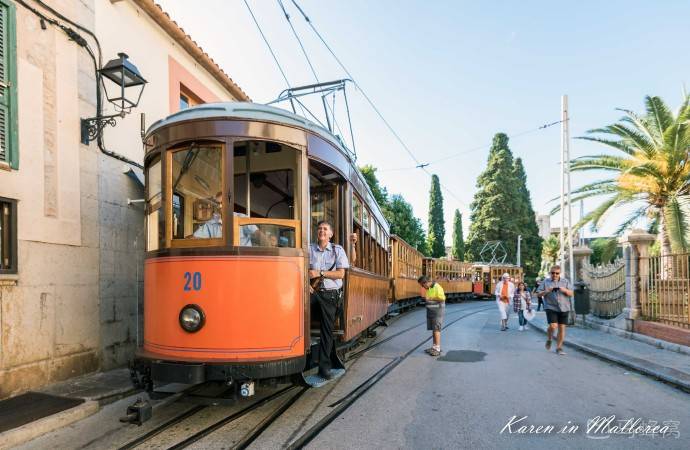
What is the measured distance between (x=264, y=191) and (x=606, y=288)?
11.4 m

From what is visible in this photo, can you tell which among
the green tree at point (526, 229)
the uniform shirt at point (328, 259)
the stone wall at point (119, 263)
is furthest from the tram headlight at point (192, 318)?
the green tree at point (526, 229)

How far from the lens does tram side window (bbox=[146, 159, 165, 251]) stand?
4734 mm

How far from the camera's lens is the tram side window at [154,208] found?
4.73 metres

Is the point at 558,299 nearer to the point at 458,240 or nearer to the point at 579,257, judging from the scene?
the point at 579,257

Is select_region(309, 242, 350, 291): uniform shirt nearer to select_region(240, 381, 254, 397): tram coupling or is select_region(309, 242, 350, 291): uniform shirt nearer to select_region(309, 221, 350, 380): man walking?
select_region(309, 221, 350, 380): man walking

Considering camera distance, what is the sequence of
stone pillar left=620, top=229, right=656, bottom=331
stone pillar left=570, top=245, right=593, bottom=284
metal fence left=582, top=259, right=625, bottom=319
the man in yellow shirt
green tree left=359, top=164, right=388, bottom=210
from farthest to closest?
green tree left=359, top=164, right=388, bottom=210 < stone pillar left=570, top=245, right=593, bottom=284 < metal fence left=582, top=259, right=625, bottom=319 < stone pillar left=620, top=229, right=656, bottom=331 < the man in yellow shirt

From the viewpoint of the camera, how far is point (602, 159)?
13.2 m

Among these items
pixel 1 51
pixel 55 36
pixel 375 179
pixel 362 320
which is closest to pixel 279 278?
pixel 362 320

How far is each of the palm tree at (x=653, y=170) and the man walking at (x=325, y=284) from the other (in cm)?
924

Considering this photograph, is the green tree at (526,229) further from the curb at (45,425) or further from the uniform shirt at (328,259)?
the curb at (45,425)

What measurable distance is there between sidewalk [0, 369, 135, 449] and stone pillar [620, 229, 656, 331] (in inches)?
403

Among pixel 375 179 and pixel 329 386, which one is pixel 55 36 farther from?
pixel 375 179

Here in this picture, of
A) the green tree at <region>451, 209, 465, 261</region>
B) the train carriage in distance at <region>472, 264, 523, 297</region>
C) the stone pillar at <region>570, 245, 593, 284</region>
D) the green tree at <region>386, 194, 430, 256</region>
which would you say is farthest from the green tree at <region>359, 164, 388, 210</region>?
the green tree at <region>451, 209, 465, 261</region>

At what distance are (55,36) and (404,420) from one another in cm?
630
